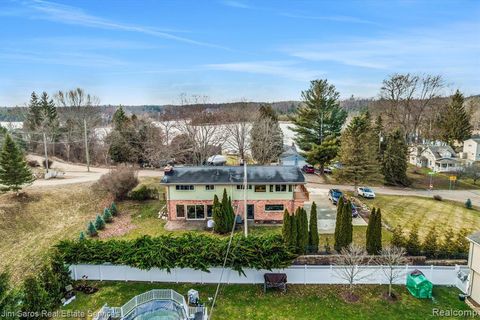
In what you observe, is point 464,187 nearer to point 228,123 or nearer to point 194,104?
point 228,123

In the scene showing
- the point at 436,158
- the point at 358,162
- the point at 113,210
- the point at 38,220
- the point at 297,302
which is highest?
the point at 358,162

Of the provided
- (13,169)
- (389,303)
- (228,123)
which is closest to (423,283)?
(389,303)

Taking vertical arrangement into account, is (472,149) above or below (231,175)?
above

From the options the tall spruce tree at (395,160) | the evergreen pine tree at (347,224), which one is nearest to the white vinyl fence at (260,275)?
the evergreen pine tree at (347,224)

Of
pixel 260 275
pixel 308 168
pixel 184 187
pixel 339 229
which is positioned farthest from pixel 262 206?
pixel 308 168

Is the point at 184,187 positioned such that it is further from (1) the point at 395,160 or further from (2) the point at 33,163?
(1) the point at 395,160

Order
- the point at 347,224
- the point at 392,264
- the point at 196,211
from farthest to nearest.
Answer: the point at 196,211
the point at 347,224
the point at 392,264

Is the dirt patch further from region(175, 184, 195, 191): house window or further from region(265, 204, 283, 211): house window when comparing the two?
region(265, 204, 283, 211): house window

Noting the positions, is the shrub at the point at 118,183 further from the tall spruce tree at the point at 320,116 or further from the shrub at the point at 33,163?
the tall spruce tree at the point at 320,116
